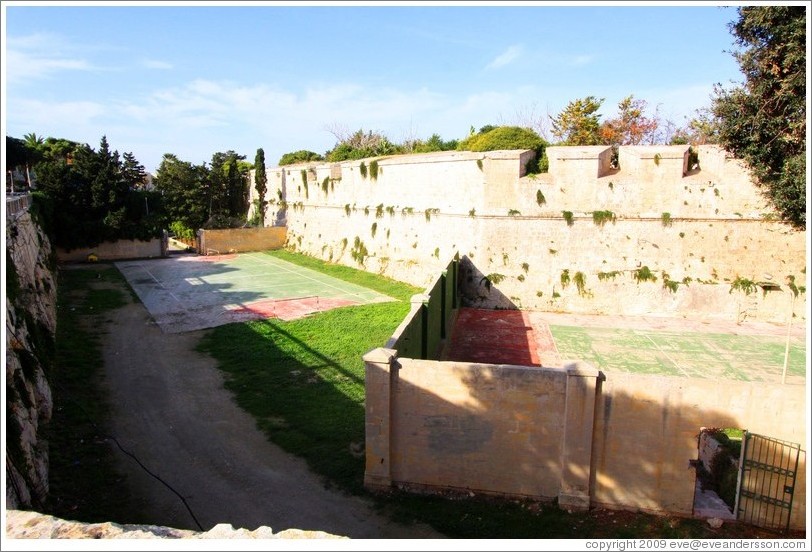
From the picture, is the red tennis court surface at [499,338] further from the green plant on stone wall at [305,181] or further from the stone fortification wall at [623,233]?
the green plant on stone wall at [305,181]

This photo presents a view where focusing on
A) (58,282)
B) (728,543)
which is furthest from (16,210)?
(728,543)

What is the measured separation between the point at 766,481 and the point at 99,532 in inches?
328

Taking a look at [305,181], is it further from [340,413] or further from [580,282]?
[340,413]

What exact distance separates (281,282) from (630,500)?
20002 millimetres

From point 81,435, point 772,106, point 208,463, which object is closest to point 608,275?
point 772,106

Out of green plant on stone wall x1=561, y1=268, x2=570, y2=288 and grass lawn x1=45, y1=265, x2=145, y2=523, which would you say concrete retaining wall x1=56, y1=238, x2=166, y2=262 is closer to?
grass lawn x1=45, y1=265, x2=145, y2=523

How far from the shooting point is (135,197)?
33.5 metres

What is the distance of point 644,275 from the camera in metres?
19.8

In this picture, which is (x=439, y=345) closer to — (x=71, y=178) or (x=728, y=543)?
(x=728, y=543)

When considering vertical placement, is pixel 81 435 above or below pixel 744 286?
below

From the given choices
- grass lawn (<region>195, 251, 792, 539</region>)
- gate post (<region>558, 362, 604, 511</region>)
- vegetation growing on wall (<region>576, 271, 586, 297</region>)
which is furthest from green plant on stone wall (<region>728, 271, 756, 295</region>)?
gate post (<region>558, 362, 604, 511</region>)

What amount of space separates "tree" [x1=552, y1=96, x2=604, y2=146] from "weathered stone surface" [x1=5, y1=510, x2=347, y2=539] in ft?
106

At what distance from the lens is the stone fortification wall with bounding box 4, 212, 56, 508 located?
6.98 metres

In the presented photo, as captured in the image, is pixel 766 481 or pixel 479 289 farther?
pixel 479 289
